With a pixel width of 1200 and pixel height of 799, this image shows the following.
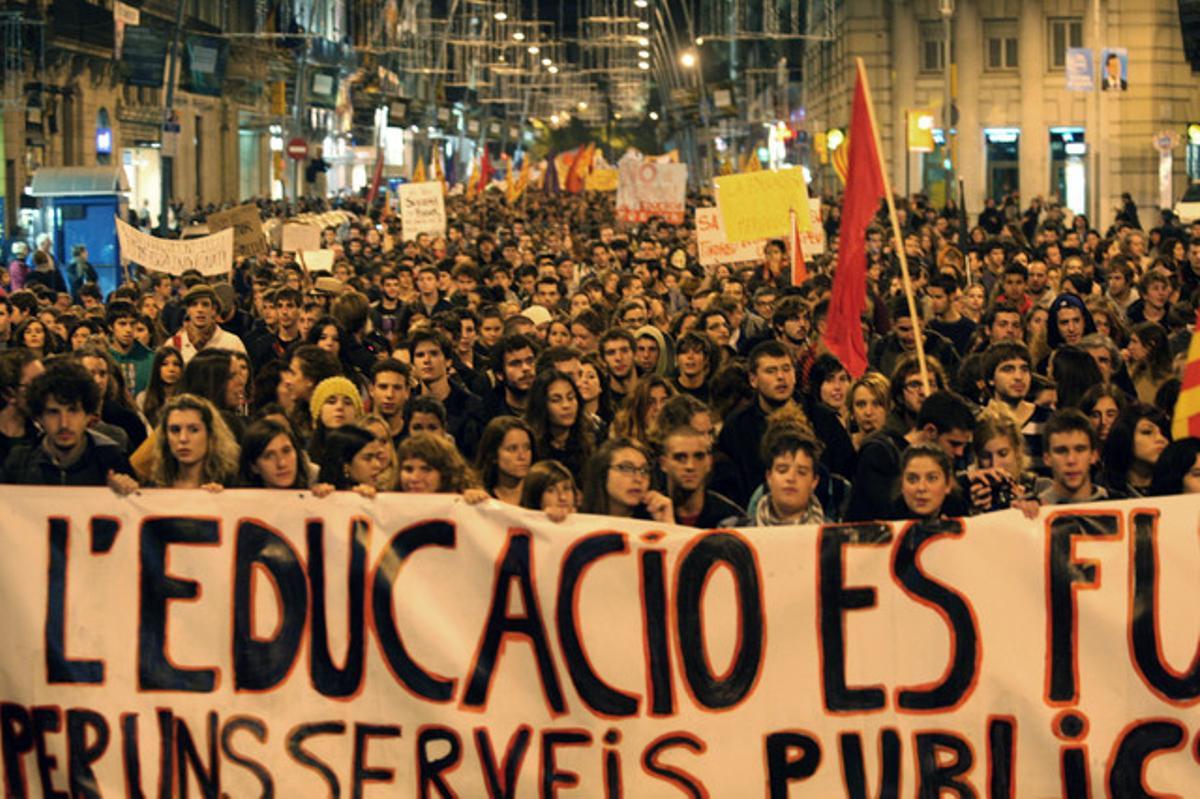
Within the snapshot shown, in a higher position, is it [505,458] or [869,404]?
[869,404]

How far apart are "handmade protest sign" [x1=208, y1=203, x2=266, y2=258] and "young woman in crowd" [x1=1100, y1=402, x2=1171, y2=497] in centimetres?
1314

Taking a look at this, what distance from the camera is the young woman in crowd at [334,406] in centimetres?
939

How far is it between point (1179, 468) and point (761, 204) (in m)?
11.9

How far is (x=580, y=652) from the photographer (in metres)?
6.73

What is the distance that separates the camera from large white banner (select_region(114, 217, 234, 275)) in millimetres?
18609

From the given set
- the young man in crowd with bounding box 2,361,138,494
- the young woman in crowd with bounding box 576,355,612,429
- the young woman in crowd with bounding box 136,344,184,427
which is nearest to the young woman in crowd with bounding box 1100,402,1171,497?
the young woman in crowd with bounding box 576,355,612,429

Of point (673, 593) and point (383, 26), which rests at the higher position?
point (383, 26)

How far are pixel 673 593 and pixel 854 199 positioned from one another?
3.76 m

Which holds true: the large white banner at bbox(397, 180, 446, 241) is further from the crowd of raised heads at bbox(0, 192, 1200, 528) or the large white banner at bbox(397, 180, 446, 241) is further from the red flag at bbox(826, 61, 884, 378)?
the red flag at bbox(826, 61, 884, 378)

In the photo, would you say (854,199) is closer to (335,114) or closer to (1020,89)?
(1020,89)

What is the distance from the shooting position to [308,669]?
6.79m

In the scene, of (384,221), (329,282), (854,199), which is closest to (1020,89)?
(384,221)

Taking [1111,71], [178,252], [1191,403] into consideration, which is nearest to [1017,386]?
[1191,403]

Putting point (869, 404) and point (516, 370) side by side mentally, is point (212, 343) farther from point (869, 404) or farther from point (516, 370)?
point (869, 404)
